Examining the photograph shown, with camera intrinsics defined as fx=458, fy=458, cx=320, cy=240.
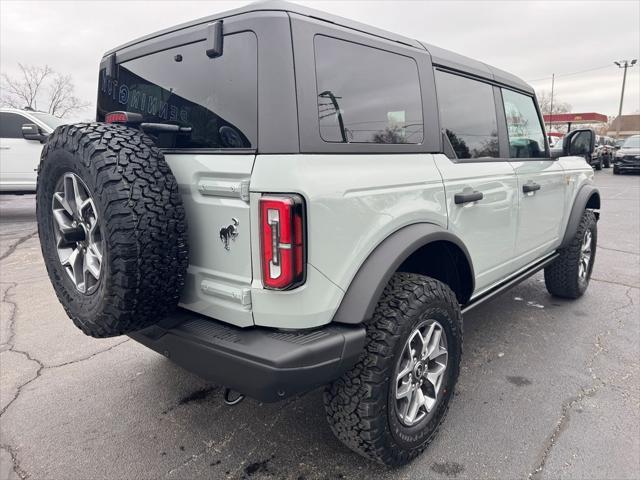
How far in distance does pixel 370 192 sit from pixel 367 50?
704mm

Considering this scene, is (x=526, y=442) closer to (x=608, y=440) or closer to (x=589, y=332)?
(x=608, y=440)

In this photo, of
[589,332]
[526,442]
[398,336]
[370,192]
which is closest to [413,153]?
[370,192]

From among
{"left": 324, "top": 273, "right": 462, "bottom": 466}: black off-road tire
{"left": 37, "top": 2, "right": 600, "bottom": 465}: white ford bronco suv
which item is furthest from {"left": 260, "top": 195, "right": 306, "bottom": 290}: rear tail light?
{"left": 324, "top": 273, "right": 462, "bottom": 466}: black off-road tire

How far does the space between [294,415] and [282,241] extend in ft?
4.55

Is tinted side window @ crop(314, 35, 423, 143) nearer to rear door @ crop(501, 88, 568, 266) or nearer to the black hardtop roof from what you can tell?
the black hardtop roof

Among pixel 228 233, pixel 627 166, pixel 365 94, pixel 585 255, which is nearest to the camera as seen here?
pixel 228 233

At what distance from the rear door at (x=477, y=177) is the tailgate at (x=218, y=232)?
45.6 inches

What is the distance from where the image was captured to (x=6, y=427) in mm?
2566

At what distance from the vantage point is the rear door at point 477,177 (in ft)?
8.32

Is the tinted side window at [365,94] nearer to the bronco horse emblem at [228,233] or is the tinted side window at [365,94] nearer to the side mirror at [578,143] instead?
the bronco horse emblem at [228,233]

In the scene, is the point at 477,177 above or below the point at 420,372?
above

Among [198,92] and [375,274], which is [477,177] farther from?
[198,92]

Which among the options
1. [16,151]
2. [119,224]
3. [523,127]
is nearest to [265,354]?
[119,224]

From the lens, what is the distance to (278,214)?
1684 millimetres
